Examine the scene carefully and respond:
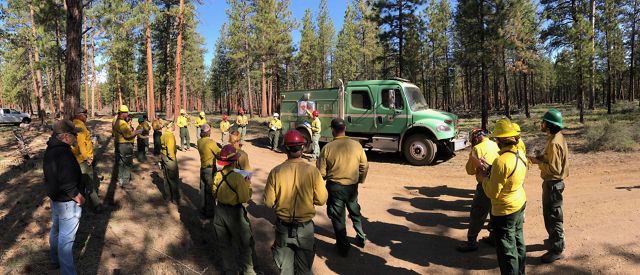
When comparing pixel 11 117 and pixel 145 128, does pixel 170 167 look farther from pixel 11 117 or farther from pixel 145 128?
pixel 11 117

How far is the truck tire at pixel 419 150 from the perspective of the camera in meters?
11.4


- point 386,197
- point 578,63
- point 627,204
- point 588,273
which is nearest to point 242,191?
point 588,273

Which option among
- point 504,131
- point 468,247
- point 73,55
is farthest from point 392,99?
point 73,55

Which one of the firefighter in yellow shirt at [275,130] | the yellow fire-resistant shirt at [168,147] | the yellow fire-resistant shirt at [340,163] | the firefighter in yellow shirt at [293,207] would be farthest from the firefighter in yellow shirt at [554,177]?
the firefighter in yellow shirt at [275,130]

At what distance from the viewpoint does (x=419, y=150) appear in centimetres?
1157

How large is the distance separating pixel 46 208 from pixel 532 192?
9.66 meters

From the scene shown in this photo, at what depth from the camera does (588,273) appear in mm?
4293

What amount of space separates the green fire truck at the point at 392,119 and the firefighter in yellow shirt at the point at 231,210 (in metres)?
8.39

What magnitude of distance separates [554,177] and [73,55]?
9.59m

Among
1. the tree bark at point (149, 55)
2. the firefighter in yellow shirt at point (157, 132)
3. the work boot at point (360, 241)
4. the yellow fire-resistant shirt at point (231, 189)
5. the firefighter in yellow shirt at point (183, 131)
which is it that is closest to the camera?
the yellow fire-resistant shirt at point (231, 189)

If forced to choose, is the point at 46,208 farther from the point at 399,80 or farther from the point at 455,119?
the point at 455,119

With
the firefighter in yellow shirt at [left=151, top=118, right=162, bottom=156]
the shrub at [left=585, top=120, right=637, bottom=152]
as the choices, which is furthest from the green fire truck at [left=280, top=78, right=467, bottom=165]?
the firefighter in yellow shirt at [left=151, top=118, right=162, bottom=156]

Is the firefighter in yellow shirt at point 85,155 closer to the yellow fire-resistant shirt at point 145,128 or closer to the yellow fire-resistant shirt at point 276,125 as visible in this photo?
the yellow fire-resistant shirt at point 145,128

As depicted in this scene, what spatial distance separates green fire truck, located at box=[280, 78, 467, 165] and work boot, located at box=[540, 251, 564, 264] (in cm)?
677
